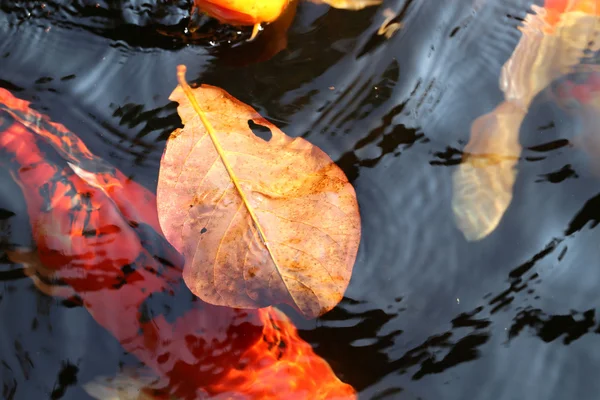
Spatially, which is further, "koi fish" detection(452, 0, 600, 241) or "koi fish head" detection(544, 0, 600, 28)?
"koi fish head" detection(544, 0, 600, 28)

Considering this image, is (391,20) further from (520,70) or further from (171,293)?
(171,293)

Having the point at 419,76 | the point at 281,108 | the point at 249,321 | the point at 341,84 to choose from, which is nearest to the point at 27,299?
the point at 249,321

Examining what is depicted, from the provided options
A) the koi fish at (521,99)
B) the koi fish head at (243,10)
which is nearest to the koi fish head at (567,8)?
the koi fish at (521,99)

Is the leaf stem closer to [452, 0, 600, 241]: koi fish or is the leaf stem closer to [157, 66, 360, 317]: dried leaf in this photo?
[157, 66, 360, 317]: dried leaf

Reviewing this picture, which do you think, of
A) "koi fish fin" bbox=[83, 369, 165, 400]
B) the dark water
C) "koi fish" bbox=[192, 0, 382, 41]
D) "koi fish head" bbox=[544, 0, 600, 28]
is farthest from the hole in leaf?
"koi fish head" bbox=[544, 0, 600, 28]

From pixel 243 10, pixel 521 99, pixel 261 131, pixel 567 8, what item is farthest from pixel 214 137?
pixel 567 8

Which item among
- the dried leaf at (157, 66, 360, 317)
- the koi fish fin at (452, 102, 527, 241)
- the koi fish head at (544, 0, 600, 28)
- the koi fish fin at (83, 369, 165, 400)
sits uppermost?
the koi fish head at (544, 0, 600, 28)

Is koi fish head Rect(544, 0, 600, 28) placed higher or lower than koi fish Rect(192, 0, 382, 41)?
higher
